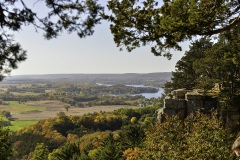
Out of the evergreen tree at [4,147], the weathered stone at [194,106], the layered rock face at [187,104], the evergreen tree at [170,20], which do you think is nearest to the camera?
the evergreen tree at [170,20]

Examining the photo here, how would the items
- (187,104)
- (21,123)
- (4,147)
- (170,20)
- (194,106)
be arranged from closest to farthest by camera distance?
1. (170,20)
2. (4,147)
3. (194,106)
4. (187,104)
5. (21,123)

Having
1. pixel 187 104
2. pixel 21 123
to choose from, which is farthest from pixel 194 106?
pixel 21 123

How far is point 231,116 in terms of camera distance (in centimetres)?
2869

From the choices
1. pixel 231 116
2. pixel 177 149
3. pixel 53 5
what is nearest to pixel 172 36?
pixel 53 5

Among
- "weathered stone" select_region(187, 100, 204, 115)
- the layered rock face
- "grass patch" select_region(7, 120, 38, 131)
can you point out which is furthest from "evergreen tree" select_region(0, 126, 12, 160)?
"grass patch" select_region(7, 120, 38, 131)

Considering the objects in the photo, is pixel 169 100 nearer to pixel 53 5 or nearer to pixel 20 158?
pixel 53 5

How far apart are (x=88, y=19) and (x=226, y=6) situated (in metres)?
7.50

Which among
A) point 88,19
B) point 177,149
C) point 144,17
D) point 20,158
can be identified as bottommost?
point 20,158

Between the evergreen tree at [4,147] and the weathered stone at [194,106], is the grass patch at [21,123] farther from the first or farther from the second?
the weathered stone at [194,106]

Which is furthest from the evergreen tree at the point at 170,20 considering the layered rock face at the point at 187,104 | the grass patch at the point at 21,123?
the grass patch at the point at 21,123

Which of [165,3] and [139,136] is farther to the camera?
[139,136]

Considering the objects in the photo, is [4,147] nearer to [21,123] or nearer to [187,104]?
[187,104]

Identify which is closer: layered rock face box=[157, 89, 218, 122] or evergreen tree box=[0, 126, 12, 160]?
evergreen tree box=[0, 126, 12, 160]

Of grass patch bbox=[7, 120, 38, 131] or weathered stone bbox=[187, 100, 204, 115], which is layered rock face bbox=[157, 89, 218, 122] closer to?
weathered stone bbox=[187, 100, 204, 115]
